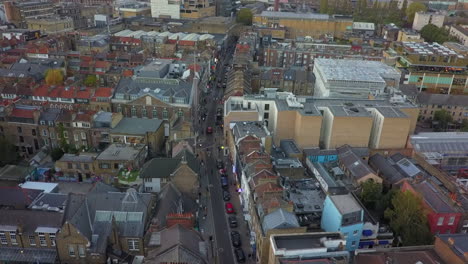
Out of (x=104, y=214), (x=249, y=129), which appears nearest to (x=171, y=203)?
(x=104, y=214)

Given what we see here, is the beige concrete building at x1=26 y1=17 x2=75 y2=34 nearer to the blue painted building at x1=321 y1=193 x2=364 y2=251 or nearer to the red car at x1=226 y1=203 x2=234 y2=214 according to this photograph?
the red car at x1=226 y1=203 x2=234 y2=214

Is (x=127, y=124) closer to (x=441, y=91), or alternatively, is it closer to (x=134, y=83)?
(x=134, y=83)

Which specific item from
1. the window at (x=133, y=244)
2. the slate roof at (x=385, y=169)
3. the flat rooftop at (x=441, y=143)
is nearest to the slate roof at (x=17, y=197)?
the window at (x=133, y=244)

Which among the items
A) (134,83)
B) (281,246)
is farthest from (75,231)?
(134,83)

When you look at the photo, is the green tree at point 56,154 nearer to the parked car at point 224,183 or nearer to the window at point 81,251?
the window at point 81,251

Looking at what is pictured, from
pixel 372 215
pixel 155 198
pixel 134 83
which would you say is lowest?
pixel 372 215

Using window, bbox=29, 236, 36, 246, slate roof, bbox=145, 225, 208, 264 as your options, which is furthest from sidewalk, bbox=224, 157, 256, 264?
window, bbox=29, 236, 36, 246

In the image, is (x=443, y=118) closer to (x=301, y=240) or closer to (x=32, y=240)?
(x=301, y=240)
